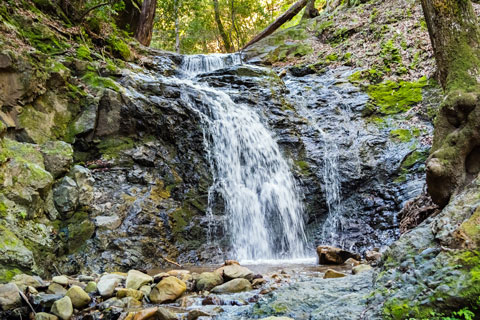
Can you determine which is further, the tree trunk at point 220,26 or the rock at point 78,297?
the tree trunk at point 220,26

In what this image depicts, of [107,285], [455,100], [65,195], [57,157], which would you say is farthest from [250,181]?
[455,100]

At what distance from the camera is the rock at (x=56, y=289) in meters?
3.67

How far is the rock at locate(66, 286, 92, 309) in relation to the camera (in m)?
3.49

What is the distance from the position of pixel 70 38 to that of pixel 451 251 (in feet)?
30.5

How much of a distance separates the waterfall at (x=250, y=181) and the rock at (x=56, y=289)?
3.59 meters

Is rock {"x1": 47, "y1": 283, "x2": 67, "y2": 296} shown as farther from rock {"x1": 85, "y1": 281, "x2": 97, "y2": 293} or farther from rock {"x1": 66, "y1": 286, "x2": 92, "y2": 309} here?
rock {"x1": 85, "y1": 281, "x2": 97, "y2": 293}

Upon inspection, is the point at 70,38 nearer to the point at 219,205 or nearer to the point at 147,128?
the point at 147,128

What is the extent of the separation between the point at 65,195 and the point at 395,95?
8763 millimetres

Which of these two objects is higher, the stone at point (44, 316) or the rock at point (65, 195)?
the rock at point (65, 195)

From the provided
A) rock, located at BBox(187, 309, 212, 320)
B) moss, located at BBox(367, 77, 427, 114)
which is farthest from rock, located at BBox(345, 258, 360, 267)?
moss, located at BBox(367, 77, 427, 114)

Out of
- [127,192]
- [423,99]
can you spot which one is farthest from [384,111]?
[127,192]

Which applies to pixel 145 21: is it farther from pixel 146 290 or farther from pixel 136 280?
pixel 146 290

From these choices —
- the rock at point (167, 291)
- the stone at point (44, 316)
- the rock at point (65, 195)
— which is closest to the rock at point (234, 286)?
the rock at point (167, 291)

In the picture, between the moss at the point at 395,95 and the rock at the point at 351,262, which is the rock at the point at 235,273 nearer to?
the rock at the point at 351,262
